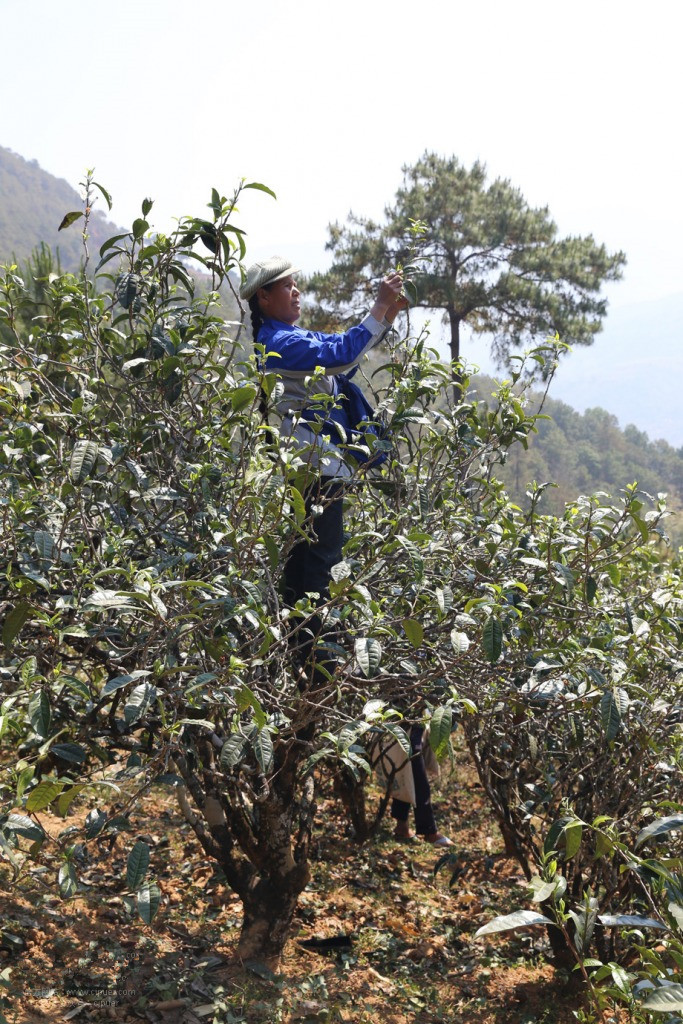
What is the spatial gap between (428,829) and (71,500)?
267 centimetres

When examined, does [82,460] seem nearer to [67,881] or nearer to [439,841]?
[67,881]

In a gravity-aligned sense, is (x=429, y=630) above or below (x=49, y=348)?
below

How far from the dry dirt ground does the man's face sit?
72.2 inches

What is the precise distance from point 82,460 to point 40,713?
74 centimetres

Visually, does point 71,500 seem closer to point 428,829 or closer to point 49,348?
point 49,348

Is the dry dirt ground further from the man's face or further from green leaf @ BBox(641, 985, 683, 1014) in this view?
the man's face

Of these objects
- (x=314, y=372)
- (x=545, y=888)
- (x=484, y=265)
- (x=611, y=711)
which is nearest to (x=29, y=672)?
(x=545, y=888)

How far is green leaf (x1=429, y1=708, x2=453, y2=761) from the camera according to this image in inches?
73.7

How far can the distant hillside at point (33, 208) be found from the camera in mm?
115625

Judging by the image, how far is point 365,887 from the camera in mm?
3742

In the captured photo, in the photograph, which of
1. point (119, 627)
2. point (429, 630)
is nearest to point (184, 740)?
point (119, 627)

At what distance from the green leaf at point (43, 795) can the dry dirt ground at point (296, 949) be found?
66 cm

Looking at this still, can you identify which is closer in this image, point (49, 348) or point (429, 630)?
point (429, 630)

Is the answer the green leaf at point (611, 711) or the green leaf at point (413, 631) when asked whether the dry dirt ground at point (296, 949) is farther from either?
the green leaf at point (413, 631)
